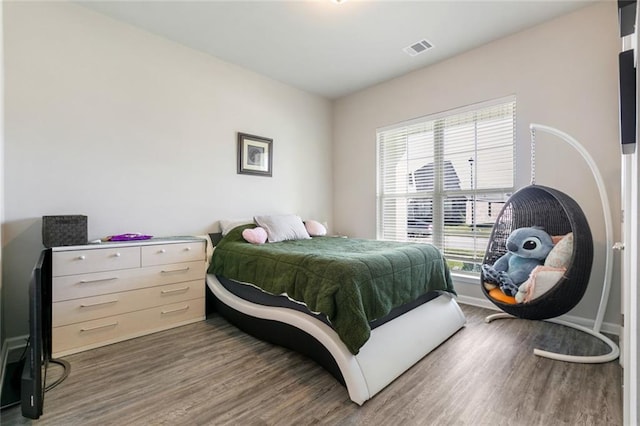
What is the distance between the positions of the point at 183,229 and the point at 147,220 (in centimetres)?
36

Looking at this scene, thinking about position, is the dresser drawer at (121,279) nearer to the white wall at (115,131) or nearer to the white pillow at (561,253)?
the white wall at (115,131)

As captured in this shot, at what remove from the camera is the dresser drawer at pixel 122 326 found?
2.11 metres

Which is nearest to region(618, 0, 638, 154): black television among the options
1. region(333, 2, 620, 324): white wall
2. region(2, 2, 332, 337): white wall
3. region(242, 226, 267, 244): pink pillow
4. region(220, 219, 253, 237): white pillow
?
region(333, 2, 620, 324): white wall

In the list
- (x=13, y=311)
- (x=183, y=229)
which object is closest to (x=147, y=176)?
(x=183, y=229)

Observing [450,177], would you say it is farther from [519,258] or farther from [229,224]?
[229,224]

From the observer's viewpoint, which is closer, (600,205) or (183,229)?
(600,205)

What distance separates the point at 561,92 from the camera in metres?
2.70

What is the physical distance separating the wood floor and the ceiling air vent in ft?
9.53

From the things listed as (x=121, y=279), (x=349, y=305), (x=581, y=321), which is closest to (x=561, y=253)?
(x=581, y=321)

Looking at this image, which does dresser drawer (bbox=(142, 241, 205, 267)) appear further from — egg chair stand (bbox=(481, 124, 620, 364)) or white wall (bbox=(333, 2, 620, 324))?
white wall (bbox=(333, 2, 620, 324))

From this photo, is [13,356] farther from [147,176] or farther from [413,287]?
[413,287]

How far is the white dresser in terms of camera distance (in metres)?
2.12

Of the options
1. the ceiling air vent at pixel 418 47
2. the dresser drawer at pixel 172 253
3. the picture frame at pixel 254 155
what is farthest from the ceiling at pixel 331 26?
the dresser drawer at pixel 172 253

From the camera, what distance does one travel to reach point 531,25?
111 inches
